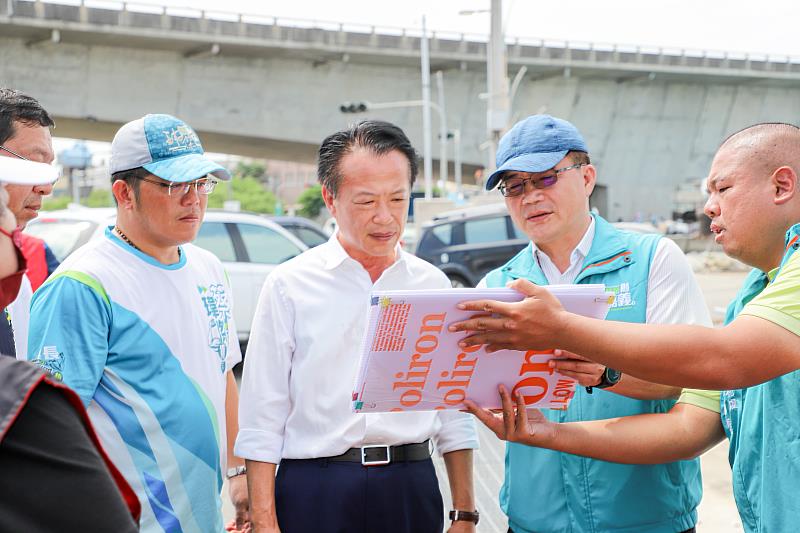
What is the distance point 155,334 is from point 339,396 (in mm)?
654

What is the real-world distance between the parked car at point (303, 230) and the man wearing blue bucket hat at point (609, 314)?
10556mm

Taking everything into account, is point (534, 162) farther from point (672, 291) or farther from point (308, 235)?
point (308, 235)

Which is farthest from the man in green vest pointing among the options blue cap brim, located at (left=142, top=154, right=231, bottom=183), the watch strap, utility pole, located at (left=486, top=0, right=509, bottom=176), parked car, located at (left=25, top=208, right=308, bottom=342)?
utility pole, located at (left=486, top=0, right=509, bottom=176)

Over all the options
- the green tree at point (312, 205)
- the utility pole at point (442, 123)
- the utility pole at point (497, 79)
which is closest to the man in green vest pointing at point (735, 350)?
the utility pole at point (497, 79)

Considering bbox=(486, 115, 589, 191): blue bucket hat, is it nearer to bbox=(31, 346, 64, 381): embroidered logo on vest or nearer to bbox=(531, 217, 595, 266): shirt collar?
bbox=(531, 217, 595, 266): shirt collar

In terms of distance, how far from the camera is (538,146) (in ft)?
9.39

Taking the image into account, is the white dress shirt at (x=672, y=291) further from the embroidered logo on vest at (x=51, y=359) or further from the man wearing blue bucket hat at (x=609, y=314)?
the embroidered logo on vest at (x=51, y=359)

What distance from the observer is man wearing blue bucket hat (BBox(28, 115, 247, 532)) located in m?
2.52

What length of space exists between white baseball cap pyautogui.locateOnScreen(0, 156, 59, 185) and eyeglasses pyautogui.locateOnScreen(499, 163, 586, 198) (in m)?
1.82

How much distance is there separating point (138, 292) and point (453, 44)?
1264 inches

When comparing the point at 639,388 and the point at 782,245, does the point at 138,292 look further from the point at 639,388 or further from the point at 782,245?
the point at 782,245

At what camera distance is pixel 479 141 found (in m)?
36.5

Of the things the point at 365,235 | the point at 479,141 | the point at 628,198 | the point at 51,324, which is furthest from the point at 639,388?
the point at 628,198

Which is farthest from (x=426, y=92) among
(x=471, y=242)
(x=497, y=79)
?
(x=471, y=242)
